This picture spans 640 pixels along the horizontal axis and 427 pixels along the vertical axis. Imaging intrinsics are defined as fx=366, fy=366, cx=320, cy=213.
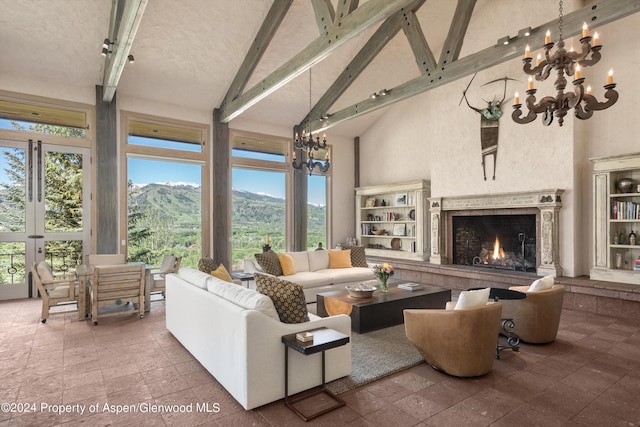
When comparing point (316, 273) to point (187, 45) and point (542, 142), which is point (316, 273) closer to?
point (542, 142)

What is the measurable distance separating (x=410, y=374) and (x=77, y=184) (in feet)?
21.1

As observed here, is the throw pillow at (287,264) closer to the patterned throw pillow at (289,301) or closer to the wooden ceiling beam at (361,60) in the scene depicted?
the patterned throw pillow at (289,301)

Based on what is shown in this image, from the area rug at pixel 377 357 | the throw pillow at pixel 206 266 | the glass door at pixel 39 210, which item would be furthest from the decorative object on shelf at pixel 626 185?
the glass door at pixel 39 210

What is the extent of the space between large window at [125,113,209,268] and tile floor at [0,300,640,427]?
3.11 m

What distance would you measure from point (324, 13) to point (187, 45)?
2.76 metres

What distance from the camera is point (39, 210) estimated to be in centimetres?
629

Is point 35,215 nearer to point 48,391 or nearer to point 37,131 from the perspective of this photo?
point 37,131

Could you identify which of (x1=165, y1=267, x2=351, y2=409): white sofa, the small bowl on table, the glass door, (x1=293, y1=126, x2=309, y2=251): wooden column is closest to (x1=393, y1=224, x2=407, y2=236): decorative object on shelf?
(x1=293, y1=126, x2=309, y2=251): wooden column

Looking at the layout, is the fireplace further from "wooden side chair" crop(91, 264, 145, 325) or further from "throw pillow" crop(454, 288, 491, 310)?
→ "wooden side chair" crop(91, 264, 145, 325)

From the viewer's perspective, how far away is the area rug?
10.3ft

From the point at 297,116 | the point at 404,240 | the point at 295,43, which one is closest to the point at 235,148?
the point at 297,116

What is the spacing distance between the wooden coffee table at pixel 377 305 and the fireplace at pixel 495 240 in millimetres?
2407

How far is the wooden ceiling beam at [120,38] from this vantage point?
417 centimetres

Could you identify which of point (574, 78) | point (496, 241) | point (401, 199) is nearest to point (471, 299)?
point (574, 78)
